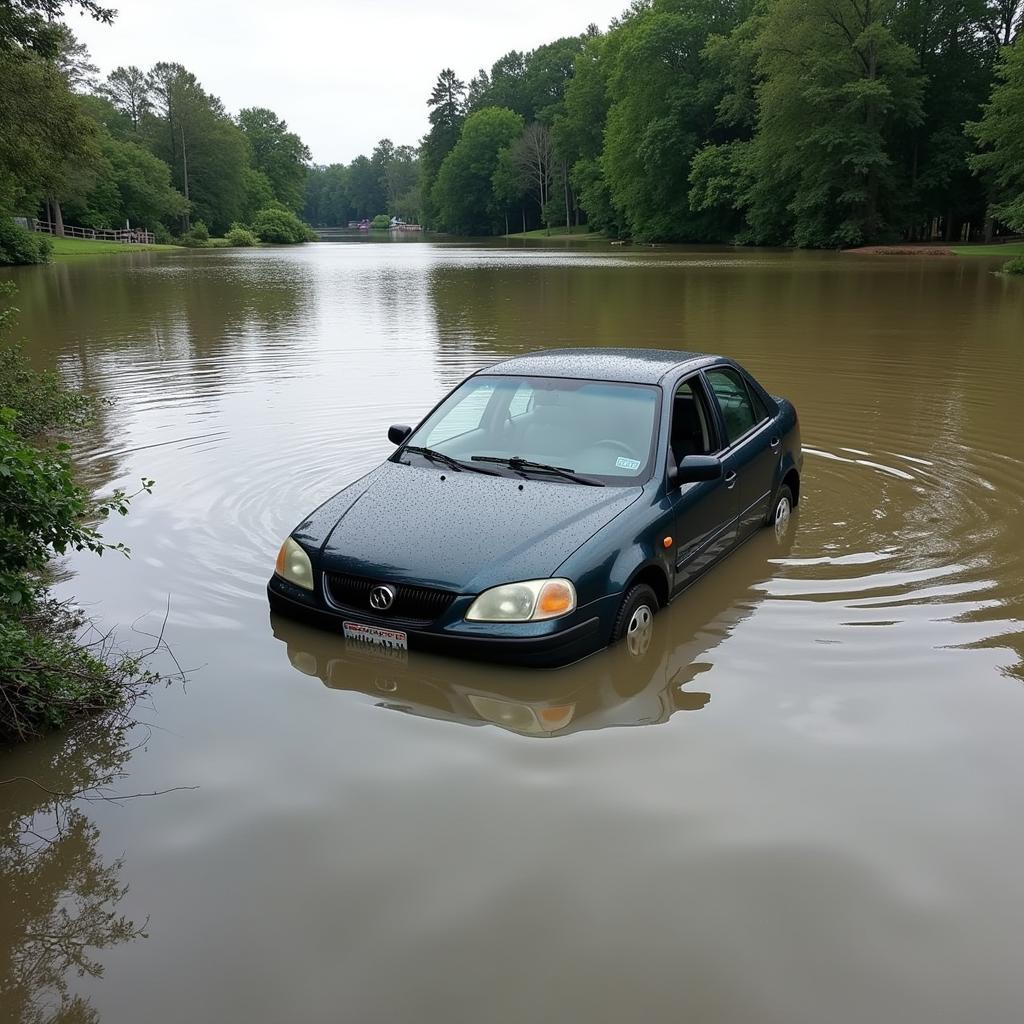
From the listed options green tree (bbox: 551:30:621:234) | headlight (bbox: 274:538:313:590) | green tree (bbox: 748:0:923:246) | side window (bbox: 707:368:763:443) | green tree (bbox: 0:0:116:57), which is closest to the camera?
headlight (bbox: 274:538:313:590)

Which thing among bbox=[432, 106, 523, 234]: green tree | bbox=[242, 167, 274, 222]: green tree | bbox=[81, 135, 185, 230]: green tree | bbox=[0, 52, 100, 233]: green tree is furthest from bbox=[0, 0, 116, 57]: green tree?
bbox=[432, 106, 523, 234]: green tree

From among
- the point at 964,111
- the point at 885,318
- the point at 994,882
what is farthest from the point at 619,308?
the point at 964,111

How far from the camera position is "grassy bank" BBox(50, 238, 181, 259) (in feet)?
215

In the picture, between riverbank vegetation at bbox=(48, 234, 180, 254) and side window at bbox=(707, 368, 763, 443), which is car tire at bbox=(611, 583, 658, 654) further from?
riverbank vegetation at bbox=(48, 234, 180, 254)

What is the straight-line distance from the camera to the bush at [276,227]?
102562 mm

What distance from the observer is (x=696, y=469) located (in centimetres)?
584

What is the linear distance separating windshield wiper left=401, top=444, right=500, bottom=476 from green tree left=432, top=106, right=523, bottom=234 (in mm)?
125598

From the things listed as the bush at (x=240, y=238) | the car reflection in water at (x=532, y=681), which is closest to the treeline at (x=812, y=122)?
the bush at (x=240, y=238)

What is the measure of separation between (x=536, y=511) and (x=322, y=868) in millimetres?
2392

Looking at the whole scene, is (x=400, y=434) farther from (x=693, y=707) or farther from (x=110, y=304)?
(x=110, y=304)

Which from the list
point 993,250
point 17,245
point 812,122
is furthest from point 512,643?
point 812,122

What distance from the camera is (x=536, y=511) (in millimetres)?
5484

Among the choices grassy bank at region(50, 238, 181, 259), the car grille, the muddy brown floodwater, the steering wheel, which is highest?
grassy bank at region(50, 238, 181, 259)

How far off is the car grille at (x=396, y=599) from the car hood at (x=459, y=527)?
50 millimetres
